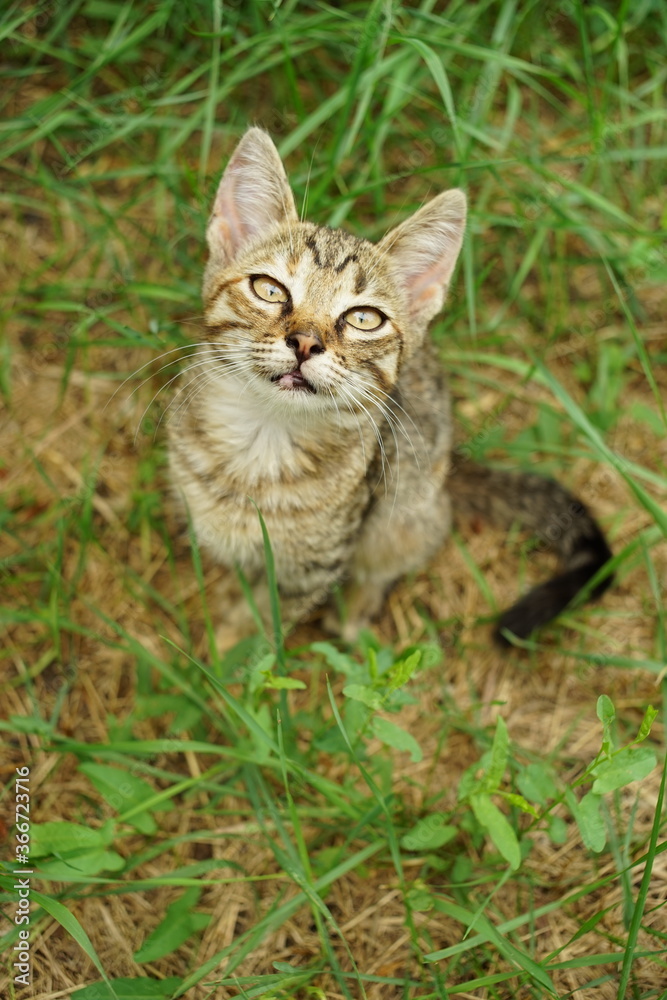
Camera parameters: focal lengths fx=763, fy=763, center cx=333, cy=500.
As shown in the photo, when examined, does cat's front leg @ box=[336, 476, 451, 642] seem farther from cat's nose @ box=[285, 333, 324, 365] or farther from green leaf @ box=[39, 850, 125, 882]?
green leaf @ box=[39, 850, 125, 882]

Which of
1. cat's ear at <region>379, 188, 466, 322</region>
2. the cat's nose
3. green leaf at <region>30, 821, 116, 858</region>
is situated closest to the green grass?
green leaf at <region>30, 821, 116, 858</region>

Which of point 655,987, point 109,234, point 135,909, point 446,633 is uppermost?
point 109,234

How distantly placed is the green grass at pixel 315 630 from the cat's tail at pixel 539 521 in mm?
177

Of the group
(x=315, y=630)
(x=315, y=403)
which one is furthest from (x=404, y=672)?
(x=315, y=630)

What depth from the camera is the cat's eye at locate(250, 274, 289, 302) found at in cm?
249

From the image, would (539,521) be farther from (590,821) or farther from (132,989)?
(132,989)

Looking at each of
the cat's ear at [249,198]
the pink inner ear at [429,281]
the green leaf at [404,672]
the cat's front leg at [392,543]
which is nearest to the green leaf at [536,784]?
the green leaf at [404,672]

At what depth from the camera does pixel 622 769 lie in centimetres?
217

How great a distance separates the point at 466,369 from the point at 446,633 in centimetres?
132

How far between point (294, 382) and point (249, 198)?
0.82 metres

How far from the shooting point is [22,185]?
12.8ft

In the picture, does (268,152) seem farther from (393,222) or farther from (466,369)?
(466,369)

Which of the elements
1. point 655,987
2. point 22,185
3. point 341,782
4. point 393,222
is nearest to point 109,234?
point 22,185

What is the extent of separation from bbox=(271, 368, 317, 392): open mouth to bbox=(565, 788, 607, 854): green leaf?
4.66 ft
